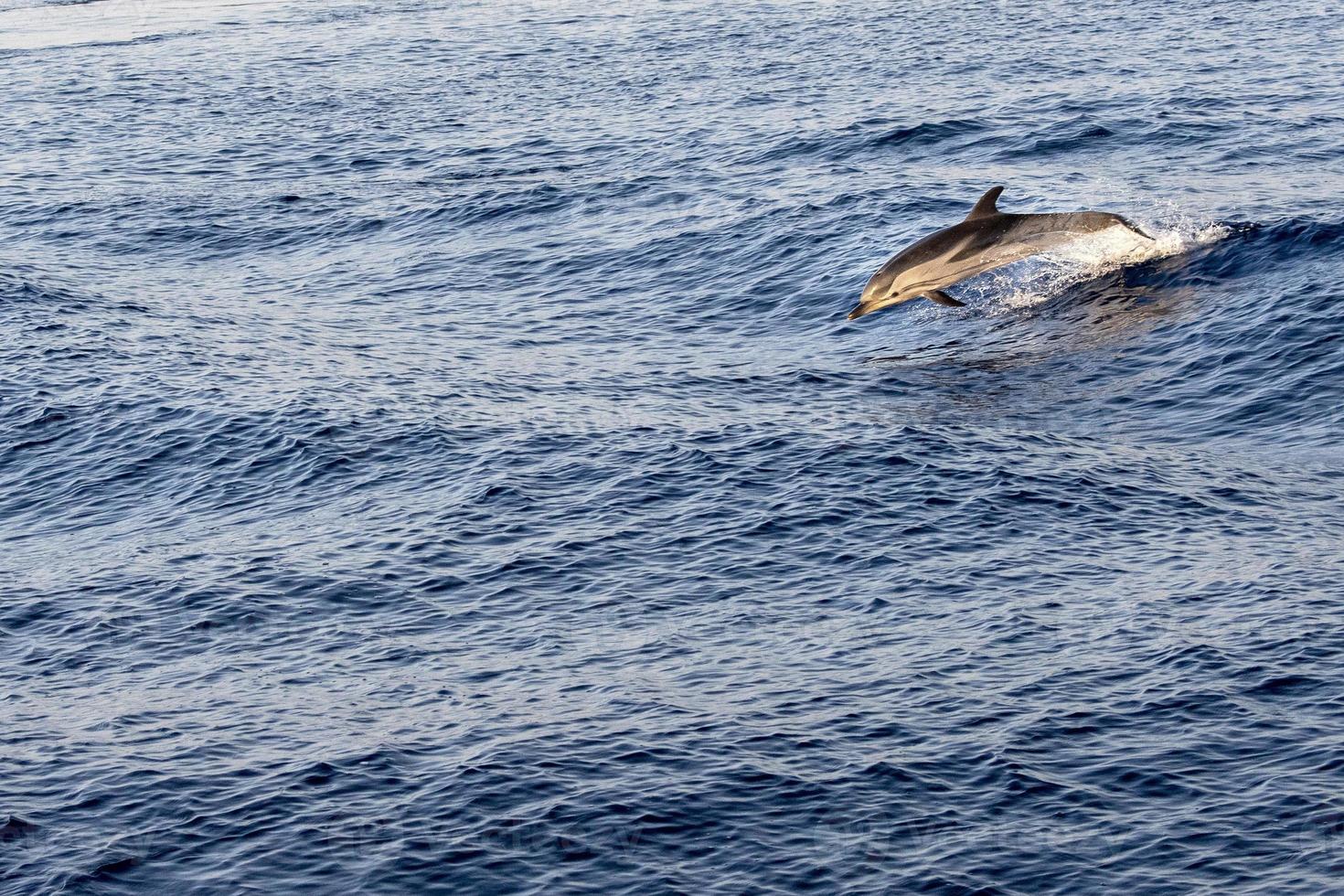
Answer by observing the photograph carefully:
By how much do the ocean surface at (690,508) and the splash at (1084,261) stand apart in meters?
0.13

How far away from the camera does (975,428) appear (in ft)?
A: 82.1

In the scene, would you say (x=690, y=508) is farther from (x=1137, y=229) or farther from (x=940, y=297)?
(x=1137, y=229)

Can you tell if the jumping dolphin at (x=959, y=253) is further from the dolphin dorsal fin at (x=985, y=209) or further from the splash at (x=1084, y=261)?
the splash at (x=1084, y=261)

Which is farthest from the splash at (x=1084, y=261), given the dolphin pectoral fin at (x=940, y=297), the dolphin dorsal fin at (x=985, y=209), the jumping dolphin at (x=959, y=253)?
the dolphin pectoral fin at (x=940, y=297)

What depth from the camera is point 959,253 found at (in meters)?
27.7

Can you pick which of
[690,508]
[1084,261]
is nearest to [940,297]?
[1084,261]

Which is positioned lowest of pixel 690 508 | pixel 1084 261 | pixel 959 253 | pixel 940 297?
pixel 690 508

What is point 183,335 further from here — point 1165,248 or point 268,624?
point 1165,248

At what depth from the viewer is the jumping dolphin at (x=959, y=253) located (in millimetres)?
27531

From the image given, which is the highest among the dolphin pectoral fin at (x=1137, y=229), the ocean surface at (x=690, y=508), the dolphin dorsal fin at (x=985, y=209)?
the dolphin dorsal fin at (x=985, y=209)

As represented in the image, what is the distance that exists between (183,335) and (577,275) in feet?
26.1

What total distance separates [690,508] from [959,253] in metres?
7.43

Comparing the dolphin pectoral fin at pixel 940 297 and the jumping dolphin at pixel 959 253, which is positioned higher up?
the jumping dolphin at pixel 959 253

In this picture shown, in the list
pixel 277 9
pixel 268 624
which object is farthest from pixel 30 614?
pixel 277 9
